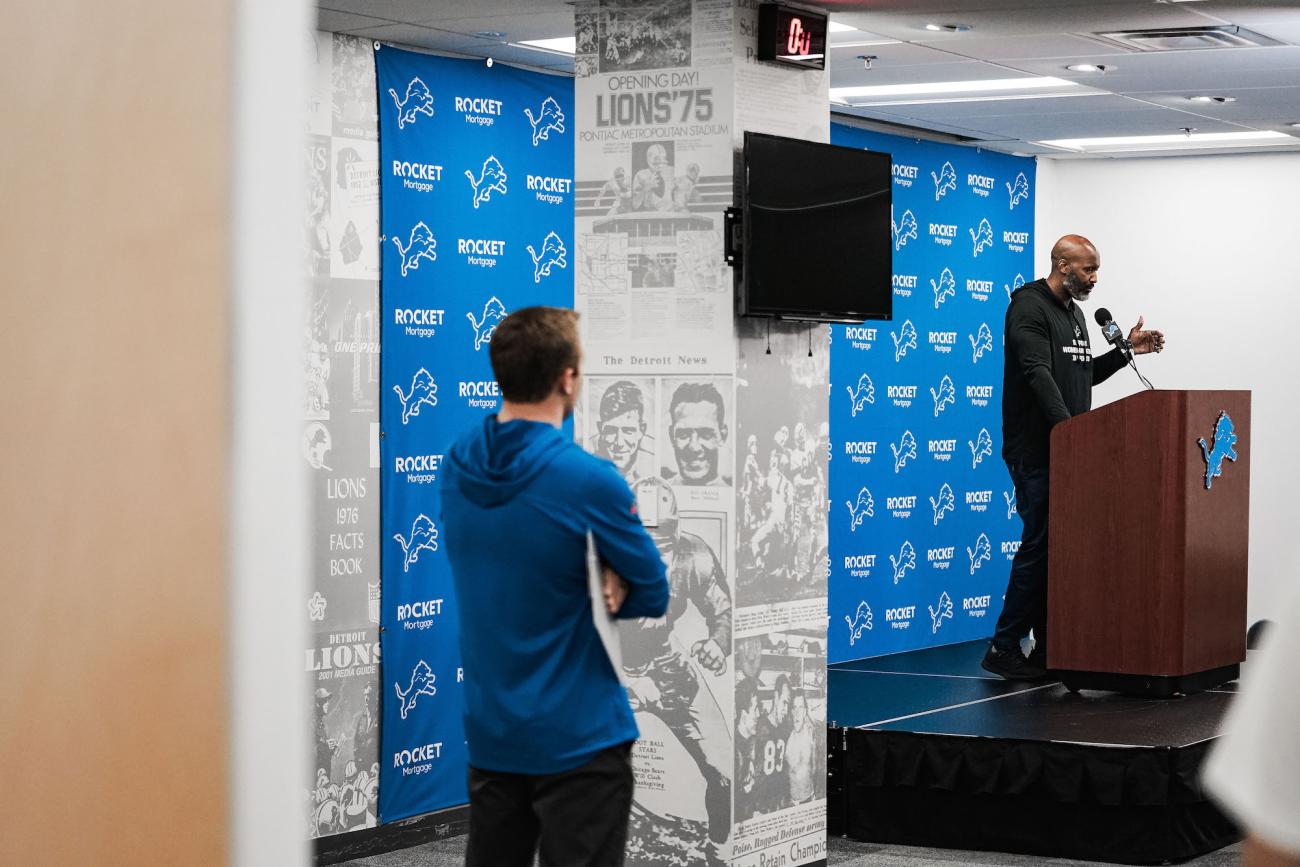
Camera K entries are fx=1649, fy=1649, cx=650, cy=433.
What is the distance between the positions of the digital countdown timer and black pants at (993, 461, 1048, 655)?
2.20 m

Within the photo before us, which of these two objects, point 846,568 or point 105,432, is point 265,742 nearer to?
point 105,432

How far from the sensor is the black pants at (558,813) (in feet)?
9.57

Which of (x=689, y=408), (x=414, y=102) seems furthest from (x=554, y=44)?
(x=689, y=408)

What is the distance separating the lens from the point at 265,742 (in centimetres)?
136

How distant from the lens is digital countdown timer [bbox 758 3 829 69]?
16.3 feet

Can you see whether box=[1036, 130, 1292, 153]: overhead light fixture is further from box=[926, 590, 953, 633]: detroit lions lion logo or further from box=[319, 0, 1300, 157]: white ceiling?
box=[926, 590, 953, 633]: detroit lions lion logo

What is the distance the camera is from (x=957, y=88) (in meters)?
7.44

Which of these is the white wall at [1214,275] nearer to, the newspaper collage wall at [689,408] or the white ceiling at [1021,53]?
the white ceiling at [1021,53]

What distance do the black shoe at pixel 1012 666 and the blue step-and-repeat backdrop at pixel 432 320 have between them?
2303 mm

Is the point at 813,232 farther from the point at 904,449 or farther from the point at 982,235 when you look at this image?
the point at 982,235

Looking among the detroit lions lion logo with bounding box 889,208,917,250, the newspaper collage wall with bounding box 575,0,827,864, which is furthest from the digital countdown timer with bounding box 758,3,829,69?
the detroit lions lion logo with bounding box 889,208,917,250

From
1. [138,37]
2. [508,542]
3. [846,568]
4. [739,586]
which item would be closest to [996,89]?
[846,568]

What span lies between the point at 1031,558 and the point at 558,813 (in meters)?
4.07

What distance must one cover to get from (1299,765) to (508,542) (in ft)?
6.96
